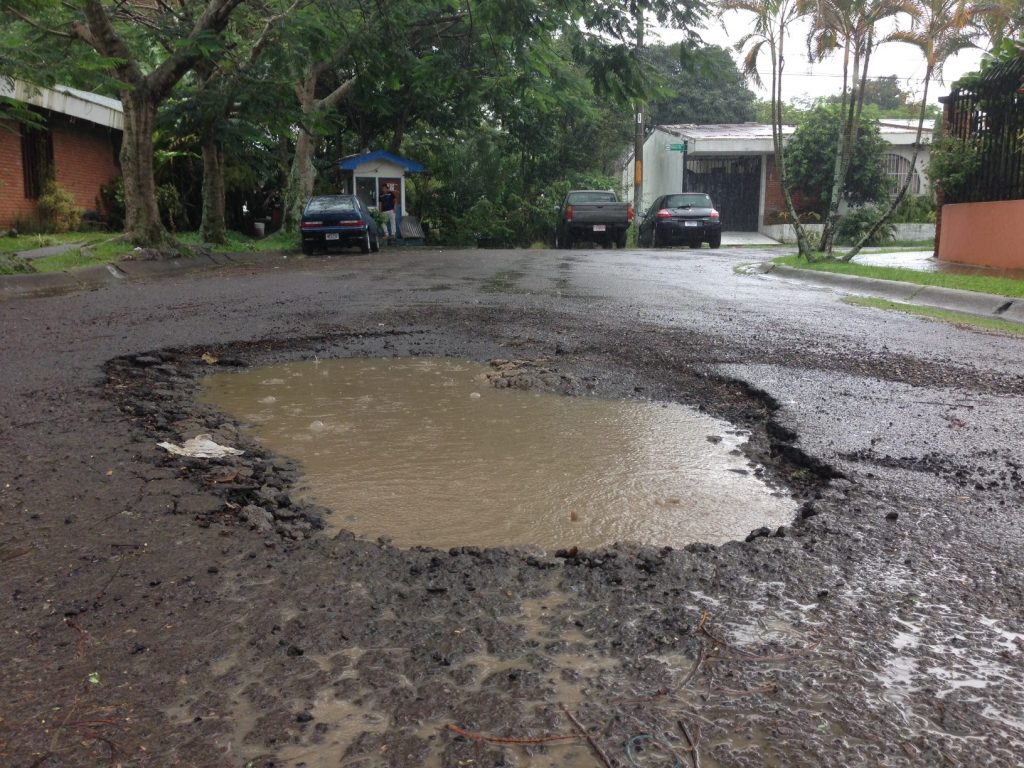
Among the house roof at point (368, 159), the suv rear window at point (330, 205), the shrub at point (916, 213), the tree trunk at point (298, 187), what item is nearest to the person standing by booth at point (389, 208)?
the house roof at point (368, 159)

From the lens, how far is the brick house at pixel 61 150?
19.4 metres

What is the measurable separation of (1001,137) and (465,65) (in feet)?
36.7

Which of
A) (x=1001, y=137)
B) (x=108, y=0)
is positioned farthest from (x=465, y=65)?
(x=1001, y=137)

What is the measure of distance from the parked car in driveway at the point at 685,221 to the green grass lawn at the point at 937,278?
10.4 metres

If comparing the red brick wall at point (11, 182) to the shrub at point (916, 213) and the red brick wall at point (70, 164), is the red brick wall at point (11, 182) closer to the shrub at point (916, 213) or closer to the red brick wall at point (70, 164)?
the red brick wall at point (70, 164)

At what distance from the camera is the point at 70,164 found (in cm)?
2244

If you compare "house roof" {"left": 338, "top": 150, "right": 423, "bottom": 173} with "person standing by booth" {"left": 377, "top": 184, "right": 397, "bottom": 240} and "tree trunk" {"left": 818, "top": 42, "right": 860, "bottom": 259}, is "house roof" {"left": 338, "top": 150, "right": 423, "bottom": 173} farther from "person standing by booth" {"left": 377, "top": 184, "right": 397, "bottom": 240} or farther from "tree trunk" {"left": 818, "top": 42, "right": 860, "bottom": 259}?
"tree trunk" {"left": 818, "top": 42, "right": 860, "bottom": 259}

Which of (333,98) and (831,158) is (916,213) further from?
(333,98)

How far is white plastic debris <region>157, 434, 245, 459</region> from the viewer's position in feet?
13.0

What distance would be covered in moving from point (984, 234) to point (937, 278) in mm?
3466

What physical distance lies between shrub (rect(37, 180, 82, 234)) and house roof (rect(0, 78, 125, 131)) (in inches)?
71.6

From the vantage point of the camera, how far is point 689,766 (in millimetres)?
1793

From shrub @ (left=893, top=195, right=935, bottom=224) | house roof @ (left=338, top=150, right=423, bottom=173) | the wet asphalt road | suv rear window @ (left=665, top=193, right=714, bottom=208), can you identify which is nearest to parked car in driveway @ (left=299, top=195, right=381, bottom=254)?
house roof @ (left=338, top=150, right=423, bottom=173)

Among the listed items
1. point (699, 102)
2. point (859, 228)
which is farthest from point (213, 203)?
point (699, 102)
